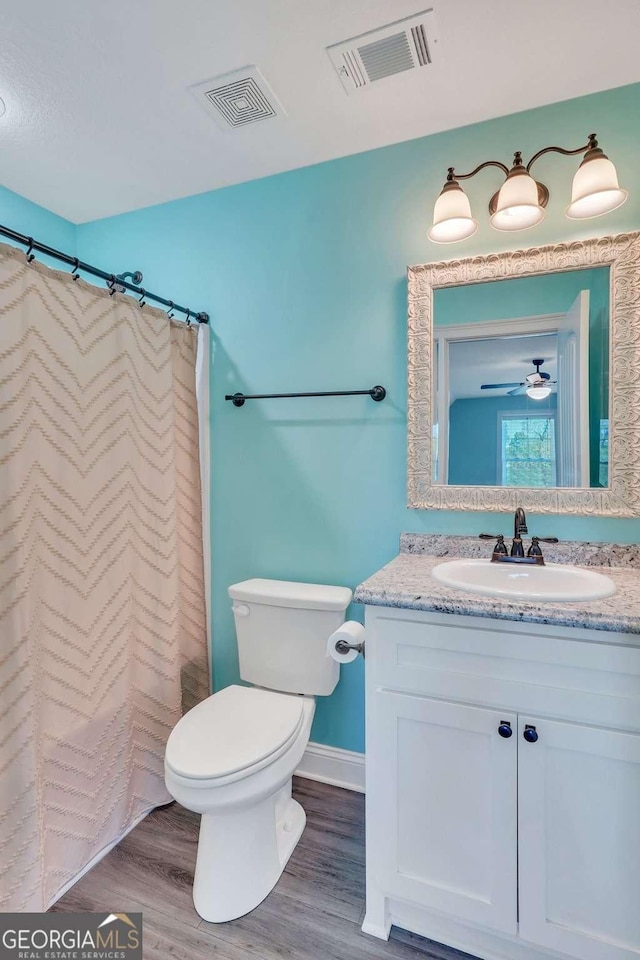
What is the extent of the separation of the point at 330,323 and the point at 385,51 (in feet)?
2.61

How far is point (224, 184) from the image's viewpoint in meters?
1.98

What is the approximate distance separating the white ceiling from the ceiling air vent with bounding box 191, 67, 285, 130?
29 mm

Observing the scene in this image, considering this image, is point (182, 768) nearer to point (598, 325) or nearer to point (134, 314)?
point (134, 314)

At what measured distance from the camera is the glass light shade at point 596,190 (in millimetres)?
1295

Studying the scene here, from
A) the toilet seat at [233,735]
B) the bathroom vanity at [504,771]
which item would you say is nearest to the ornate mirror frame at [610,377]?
the bathroom vanity at [504,771]

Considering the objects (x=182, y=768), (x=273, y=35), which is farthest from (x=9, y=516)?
(x=273, y=35)

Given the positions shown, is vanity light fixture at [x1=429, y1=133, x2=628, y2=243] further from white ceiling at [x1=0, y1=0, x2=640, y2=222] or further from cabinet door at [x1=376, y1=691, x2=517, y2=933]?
cabinet door at [x1=376, y1=691, x2=517, y2=933]

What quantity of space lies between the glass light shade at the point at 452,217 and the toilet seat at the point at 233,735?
1575 mm

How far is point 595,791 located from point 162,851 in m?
1.32

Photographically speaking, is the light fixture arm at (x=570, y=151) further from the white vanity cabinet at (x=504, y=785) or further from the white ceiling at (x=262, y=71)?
the white vanity cabinet at (x=504, y=785)

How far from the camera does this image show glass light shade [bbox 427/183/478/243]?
1.45 meters

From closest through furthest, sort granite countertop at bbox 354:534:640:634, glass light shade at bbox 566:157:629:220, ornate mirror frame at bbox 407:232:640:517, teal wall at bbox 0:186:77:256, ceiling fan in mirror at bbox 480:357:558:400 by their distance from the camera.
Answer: granite countertop at bbox 354:534:640:634, glass light shade at bbox 566:157:629:220, ornate mirror frame at bbox 407:232:640:517, ceiling fan in mirror at bbox 480:357:558:400, teal wall at bbox 0:186:77:256

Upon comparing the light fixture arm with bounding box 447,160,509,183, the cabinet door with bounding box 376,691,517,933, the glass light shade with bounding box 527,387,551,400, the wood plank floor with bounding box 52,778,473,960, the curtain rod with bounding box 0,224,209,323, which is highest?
the light fixture arm with bounding box 447,160,509,183

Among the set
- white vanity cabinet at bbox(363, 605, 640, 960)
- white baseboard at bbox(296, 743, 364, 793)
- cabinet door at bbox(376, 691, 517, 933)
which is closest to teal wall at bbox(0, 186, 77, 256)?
white vanity cabinet at bbox(363, 605, 640, 960)
